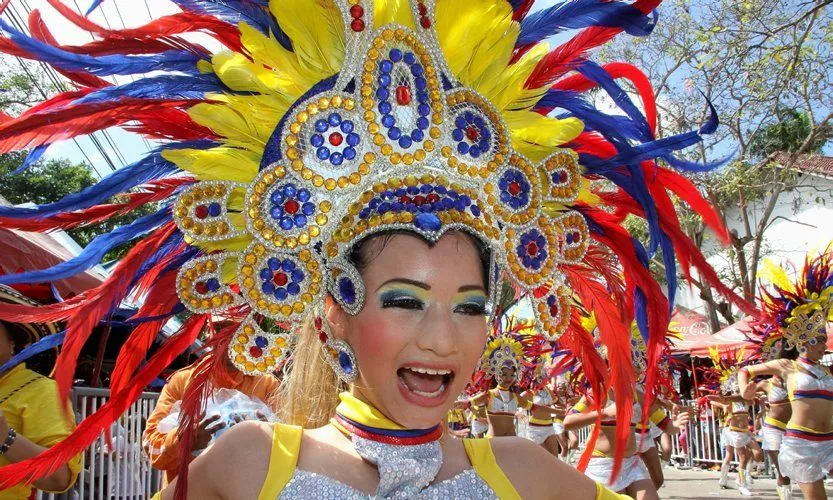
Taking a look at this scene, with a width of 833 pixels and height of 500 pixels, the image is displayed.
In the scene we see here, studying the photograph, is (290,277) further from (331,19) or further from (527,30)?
(527,30)

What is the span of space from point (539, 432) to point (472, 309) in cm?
1064

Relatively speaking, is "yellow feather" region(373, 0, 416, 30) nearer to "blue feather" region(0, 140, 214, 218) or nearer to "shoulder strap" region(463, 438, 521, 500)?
"blue feather" region(0, 140, 214, 218)

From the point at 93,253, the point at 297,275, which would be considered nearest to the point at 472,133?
the point at 297,275

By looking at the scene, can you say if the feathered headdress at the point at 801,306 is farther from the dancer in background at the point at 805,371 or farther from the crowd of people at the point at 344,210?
the crowd of people at the point at 344,210

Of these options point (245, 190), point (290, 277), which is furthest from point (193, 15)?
point (290, 277)

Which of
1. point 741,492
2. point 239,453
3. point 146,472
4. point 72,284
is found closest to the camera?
point 239,453

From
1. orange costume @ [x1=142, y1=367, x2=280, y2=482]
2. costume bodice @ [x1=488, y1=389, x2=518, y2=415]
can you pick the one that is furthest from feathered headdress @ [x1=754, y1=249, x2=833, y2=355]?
orange costume @ [x1=142, y1=367, x2=280, y2=482]

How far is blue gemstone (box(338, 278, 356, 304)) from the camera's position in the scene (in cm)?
195

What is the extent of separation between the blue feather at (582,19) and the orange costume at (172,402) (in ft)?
6.14

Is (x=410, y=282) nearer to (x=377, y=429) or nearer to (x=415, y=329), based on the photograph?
(x=415, y=329)

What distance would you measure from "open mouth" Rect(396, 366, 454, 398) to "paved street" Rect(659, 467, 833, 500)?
9.58m

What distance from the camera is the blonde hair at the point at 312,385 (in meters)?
2.34

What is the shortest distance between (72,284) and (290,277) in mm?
4188

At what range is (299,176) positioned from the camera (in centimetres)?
197
